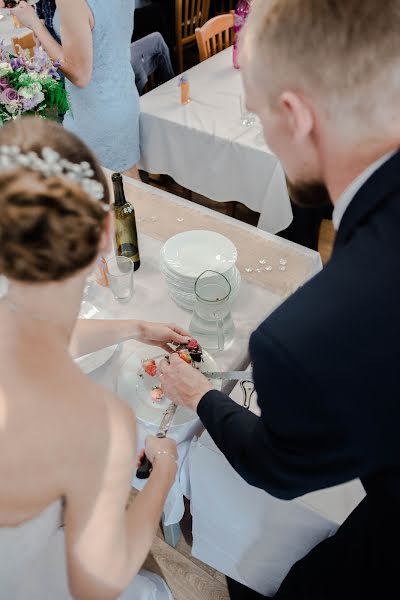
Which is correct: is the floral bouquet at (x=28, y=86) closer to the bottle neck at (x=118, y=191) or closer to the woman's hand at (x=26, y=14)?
the bottle neck at (x=118, y=191)

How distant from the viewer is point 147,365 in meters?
1.23

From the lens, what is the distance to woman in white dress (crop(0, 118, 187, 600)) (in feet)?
2.09

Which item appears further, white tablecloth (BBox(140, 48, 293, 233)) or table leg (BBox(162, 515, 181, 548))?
white tablecloth (BBox(140, 48, 293, 233))

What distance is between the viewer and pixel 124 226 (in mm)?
1469

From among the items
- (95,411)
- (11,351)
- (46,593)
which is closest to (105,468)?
(95,411)

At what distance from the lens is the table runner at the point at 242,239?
1.52 meters

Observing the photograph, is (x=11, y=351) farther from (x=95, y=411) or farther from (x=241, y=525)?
(x=241, y=525)

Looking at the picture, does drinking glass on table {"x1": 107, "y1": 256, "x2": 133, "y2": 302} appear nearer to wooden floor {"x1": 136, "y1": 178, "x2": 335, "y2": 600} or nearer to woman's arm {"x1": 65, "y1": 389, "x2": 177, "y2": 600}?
woman's arm {"x1": 65, "y1": 389, "x2": 177, "y2": 600}

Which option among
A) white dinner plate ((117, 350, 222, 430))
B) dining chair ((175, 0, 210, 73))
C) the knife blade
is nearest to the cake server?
white dinner plate ((117, 350, 222, 430))

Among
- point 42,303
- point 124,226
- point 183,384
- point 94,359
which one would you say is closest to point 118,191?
point 124,226

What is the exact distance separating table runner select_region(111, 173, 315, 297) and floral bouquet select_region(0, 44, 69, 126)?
45 cm

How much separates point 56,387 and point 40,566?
627 millimetres

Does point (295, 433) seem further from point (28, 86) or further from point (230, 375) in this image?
point (28, 86)

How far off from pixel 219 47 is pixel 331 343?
310 cm
